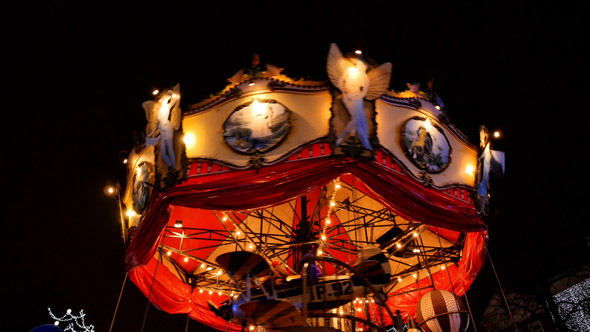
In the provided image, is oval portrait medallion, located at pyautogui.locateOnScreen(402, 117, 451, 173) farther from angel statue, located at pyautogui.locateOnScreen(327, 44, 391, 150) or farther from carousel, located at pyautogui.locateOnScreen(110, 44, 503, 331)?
angel statue, located at pyautogui.locateOnScreen(327, 44, 391, 150)

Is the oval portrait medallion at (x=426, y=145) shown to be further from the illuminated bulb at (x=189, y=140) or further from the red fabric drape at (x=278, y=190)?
the illuminated bulb at (x=189, y=140)

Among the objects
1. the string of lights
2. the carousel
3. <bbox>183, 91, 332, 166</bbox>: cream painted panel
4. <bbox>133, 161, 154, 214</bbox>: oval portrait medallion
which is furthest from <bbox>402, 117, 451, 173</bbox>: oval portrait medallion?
the string of lights

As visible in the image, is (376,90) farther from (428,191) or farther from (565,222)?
(565,222)

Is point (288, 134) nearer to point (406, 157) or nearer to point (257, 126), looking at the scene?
point (257, 126)

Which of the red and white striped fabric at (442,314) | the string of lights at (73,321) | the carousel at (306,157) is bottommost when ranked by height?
the red and white striped fabric at (442,314)

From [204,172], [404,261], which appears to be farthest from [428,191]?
[404,261]

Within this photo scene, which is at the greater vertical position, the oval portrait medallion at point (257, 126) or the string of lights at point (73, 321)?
the oval portrait medallion at point (257, 126)

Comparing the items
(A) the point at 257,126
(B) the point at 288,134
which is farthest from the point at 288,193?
(A) the point at 257,126

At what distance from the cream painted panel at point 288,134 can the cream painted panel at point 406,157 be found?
2.54 feet

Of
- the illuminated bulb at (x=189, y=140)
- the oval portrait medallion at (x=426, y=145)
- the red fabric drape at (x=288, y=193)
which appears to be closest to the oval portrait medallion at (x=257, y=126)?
the red fabric drape at (x=288, y=193)

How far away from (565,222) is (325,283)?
10236 mm

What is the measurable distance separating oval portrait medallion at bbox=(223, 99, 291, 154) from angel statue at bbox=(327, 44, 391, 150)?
788 mm

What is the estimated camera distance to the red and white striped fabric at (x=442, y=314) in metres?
4.90

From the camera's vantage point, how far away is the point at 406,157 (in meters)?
4.93
